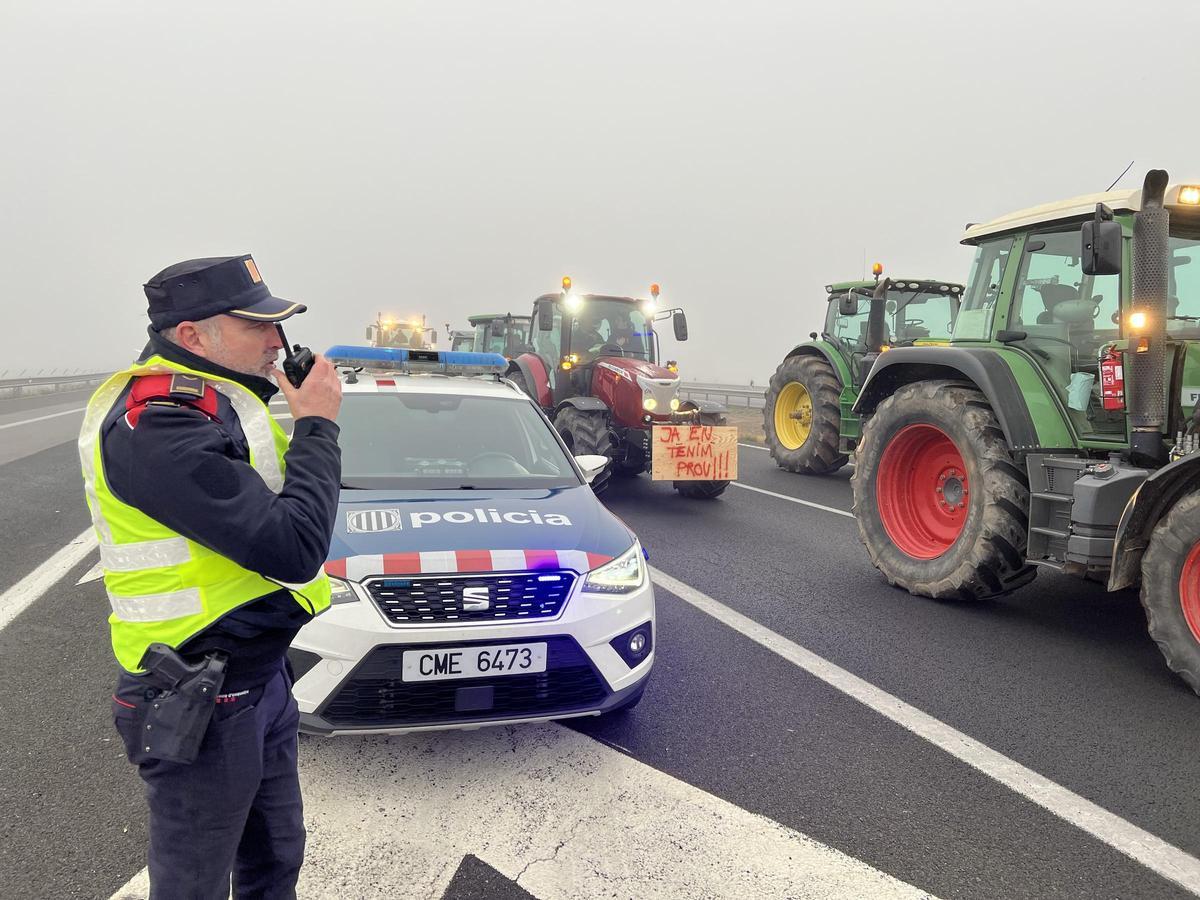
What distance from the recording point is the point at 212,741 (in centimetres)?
156

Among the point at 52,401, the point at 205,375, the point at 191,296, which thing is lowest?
the point at 52,401

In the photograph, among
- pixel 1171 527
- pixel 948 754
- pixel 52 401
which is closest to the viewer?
pixel 948 754

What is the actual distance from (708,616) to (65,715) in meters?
3.29

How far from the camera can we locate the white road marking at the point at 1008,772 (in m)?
2.47

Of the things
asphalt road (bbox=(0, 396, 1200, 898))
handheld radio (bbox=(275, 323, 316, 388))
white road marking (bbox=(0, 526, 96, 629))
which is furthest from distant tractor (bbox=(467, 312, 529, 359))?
handheld radio (bbox=(275, 323, 316, 388))

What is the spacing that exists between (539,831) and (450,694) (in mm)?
541

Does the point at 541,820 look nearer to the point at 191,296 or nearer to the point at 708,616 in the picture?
the point at 191,296

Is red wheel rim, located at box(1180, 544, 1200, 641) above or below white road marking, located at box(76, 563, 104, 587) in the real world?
above

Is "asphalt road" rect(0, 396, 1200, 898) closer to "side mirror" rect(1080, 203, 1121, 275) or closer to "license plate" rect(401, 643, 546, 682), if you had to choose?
"license plate" rect(401, 643, 546, 682)

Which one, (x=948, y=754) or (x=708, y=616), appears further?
(x=708, y=616)

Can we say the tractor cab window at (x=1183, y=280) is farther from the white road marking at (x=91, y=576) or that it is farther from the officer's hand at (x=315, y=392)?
the white road marking at (x=91, y=576)

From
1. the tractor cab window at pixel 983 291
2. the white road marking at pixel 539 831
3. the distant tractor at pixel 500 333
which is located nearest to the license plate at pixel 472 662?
the white road marking at pixel 539 831

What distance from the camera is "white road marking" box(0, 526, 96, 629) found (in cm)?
478

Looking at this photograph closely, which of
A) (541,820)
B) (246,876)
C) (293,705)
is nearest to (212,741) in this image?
(293,705)
